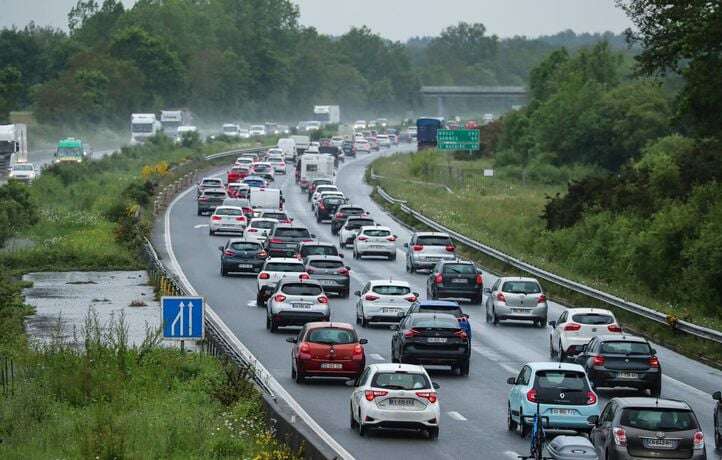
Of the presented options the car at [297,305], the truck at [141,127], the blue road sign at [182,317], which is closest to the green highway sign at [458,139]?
the truck at [141,127]

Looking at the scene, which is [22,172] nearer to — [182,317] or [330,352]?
[330,352]

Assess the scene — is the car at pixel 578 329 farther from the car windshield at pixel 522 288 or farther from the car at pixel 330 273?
the car at pixel 330 273

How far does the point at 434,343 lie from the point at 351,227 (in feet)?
117

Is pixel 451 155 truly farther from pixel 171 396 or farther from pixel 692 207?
pixel 171 396

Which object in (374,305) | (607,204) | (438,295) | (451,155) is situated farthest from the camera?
(451,155)

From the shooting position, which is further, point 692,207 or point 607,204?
point 607,204

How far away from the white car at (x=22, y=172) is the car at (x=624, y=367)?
238 feet

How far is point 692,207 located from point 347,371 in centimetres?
3069

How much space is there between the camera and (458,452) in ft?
81.5

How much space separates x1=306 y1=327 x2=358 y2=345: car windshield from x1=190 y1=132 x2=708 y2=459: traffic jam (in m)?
0.03

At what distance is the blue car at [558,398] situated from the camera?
84.3 ft

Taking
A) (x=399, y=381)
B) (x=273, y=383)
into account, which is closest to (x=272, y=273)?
(x=273, y=383)

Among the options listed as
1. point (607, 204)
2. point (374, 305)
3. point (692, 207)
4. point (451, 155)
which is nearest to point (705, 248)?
point (692, 207)

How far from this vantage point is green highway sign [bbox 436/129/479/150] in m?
113
